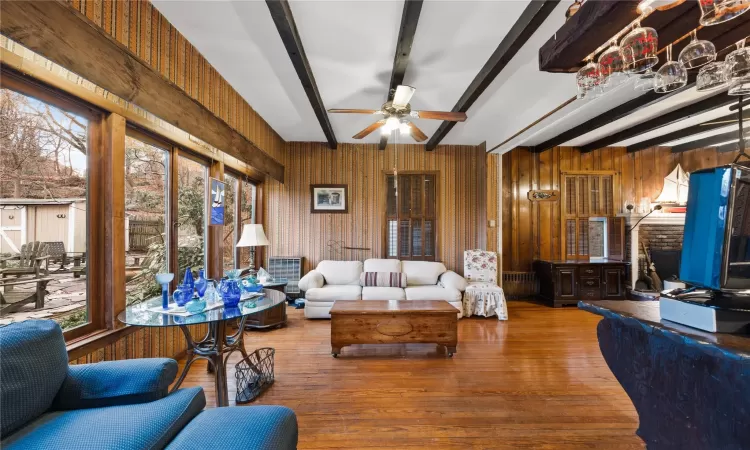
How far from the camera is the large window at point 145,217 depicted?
2.43 metres

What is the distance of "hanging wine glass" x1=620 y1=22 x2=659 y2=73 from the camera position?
1.38m

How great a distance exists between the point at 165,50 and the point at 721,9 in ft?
10.8

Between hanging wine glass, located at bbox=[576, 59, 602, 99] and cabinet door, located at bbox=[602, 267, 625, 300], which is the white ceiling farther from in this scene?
cabinet door, located at bbox=[602, 267, 625, 300]

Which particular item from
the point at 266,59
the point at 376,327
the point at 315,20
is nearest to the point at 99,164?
the point at 266,59

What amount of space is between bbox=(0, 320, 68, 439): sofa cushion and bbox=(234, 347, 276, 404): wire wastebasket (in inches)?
47.8

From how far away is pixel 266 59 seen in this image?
2867 millimetres

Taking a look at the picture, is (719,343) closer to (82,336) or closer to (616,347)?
(616,347)

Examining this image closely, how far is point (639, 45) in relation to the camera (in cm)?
141

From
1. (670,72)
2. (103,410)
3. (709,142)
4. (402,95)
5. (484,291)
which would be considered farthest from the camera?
(709,142)

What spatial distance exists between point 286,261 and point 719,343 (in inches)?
207

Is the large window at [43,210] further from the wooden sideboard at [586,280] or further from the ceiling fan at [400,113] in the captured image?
the wooden sideboard at [586,280]

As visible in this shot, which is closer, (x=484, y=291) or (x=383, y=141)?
(x=484, y=291)

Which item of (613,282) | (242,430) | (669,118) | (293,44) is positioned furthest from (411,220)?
(242,430)

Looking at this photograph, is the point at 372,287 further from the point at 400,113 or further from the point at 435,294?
the point at 400,113
